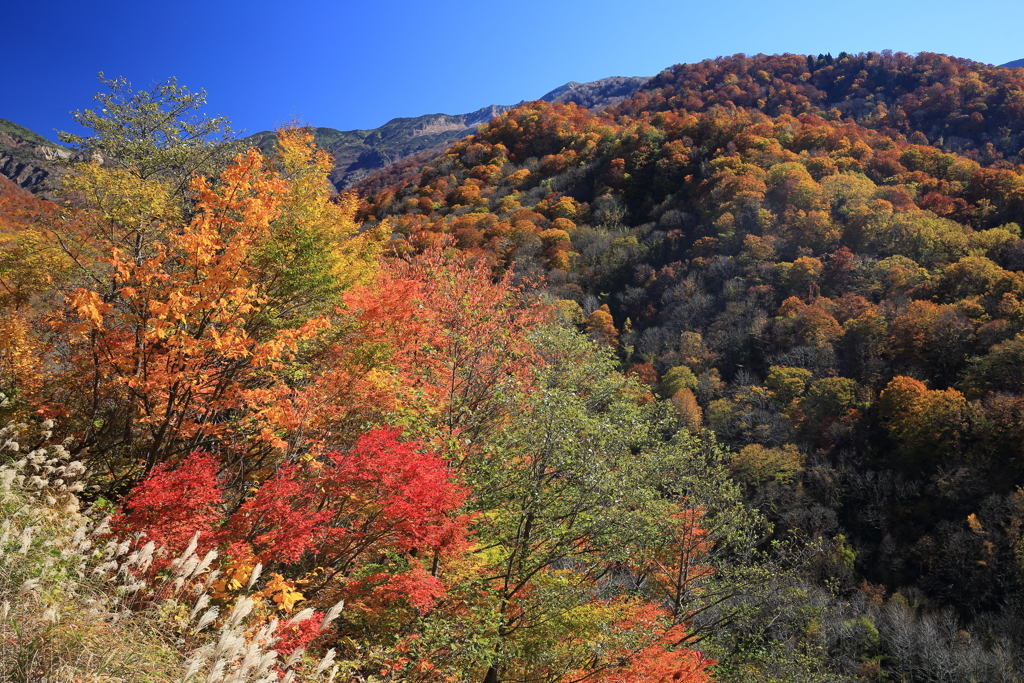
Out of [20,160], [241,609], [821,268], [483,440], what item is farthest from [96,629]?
A: [20,160]

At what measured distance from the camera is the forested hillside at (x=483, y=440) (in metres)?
7.09

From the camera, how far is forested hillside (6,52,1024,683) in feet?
23.2

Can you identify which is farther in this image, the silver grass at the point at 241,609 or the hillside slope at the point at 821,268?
the hillside slope at the point at 821,268


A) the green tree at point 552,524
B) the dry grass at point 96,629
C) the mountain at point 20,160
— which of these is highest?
the mountain at point 20,160

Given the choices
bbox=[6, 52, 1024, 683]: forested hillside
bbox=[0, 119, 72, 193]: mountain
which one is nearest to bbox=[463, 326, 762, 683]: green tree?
bbox=[6, 52, 1024, 683]: forested hillside

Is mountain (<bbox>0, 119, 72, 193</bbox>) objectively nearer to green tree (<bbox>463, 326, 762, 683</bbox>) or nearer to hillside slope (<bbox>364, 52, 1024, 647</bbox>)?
hillside slope (<bbox>364, 52, 1024, 647</bbox>)

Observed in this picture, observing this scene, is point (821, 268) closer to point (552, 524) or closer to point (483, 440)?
point (483, 440)

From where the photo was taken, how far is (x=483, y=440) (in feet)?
49.2

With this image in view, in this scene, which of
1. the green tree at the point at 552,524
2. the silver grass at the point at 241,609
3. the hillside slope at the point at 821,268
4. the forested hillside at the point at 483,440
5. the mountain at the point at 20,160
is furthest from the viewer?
the mountain at the point at 20,160

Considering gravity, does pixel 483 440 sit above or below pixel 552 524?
above

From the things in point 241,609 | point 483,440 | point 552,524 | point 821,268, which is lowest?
point 552,524

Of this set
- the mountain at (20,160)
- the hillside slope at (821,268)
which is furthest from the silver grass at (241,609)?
the mountain at (20,160)

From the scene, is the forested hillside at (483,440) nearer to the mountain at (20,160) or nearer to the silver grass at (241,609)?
the silver grass at (241,609)

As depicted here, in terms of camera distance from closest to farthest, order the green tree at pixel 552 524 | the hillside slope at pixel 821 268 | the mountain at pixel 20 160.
→ the green tree at pixel 552 524
the hillside slope at pixel 821 268
the mountain at pixel 20 160
